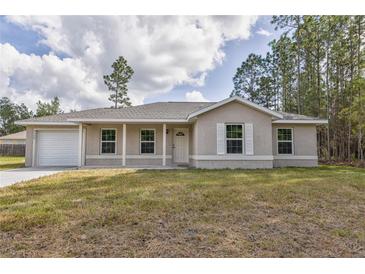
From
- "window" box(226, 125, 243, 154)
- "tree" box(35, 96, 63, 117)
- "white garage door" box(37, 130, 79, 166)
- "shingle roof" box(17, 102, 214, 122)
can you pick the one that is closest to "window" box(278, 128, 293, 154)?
"window" box(226, 125, 243, 154)

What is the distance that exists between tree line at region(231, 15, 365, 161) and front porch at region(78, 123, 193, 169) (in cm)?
1052

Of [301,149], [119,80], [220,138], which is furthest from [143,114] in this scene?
[119,80]

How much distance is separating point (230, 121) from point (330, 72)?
521 inches

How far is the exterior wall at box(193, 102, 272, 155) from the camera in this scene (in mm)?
10766

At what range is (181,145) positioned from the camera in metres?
13.1

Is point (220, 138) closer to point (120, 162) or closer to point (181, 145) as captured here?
point (181, 145)

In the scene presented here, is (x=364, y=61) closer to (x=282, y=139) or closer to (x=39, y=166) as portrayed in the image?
(x=282, y=139)

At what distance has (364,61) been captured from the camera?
15.8 metres

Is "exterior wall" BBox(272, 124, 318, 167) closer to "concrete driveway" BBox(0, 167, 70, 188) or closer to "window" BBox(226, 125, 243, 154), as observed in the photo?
"window" BBox(226, 125, 243, 154)

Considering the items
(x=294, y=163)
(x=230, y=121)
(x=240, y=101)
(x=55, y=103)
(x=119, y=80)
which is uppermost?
(x=55, y=103)

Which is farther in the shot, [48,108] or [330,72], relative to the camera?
[48,108]

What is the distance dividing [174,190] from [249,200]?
1.99 metres

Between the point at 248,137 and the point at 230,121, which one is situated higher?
the point at 230,121
